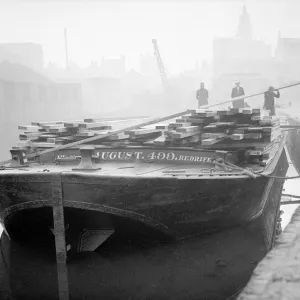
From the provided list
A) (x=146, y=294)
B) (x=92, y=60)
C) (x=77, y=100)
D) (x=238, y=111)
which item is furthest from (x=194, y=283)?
(x=92, y=60)

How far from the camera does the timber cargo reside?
6160 mm

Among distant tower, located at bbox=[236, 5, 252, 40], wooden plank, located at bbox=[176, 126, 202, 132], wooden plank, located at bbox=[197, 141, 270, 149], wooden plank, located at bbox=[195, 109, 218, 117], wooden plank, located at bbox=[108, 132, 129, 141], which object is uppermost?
distant tower, located at bbox=[236, 5, 252, 40]

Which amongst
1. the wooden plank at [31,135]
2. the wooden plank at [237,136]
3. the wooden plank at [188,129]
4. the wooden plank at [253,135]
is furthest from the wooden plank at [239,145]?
the wooden plank at [31,135]

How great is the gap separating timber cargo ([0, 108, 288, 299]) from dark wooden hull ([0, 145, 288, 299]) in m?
0.02

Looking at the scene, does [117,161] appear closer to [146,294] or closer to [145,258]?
[145,258]

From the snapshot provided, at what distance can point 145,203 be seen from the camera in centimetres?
625

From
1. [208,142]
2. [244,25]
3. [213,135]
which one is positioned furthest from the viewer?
[244,25]

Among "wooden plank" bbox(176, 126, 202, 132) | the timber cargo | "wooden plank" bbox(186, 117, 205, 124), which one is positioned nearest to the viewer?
the timber cargo

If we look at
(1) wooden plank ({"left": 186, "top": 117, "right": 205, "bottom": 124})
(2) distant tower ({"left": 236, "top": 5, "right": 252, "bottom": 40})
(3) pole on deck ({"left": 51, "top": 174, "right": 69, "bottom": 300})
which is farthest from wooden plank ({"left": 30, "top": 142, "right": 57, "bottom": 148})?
(2) distant tower ({"left": 236, "top": 5, "right": 252, "bottom": 40})

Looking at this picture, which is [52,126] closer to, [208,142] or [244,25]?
[208,142]

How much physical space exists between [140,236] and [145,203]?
784mm

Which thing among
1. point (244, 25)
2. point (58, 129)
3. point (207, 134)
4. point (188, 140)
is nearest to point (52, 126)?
point (58, 129)

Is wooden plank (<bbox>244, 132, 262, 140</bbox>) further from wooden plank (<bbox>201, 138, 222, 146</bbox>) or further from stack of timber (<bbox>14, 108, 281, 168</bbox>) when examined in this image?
wooden plank (<bbox>201, 138, 222, 146</bbox>)

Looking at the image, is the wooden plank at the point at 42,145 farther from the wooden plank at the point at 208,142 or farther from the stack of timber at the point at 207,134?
the wooden plank at the point at 208,142
